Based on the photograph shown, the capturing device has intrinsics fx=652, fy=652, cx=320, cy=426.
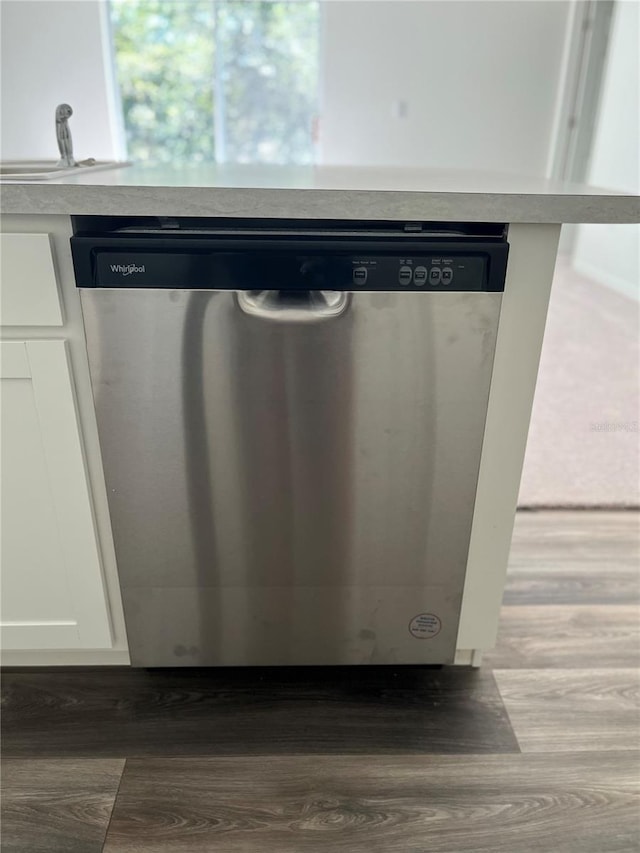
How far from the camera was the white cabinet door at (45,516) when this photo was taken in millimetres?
1052

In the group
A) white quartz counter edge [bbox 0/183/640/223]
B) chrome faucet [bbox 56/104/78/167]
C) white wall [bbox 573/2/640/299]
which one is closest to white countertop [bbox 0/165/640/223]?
white quartz counter edge [bbox 0/183/640/223]

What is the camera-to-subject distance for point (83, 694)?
1.31 meters

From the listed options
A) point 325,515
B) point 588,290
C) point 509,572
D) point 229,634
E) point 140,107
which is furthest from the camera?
point 140,107

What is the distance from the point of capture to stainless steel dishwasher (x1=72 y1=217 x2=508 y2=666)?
989 millimetres

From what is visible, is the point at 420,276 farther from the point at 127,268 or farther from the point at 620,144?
the point at 620,144

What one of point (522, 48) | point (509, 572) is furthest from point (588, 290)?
point (509, 572)

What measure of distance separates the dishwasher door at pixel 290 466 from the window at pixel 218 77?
4.40 metres

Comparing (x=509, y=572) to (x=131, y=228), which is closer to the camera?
(x=131, y=228)

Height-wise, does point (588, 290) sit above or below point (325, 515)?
below

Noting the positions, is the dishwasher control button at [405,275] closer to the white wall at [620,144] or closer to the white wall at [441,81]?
the white wall at [620,144]

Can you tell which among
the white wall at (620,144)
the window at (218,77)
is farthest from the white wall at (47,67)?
the white wall at (620,144)

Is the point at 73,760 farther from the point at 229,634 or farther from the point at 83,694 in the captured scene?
the point at 229,634

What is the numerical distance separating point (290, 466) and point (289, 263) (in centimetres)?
34

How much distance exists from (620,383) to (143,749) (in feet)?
8.44
